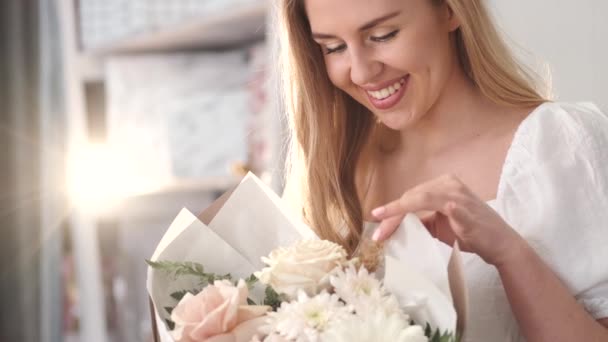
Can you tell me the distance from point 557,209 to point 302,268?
45 centimetres

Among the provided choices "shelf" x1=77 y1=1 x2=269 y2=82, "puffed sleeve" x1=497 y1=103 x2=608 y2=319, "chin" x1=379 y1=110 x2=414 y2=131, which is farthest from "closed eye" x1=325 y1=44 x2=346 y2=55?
"shelf" x1=77 y1=1 x2=269 y2=82

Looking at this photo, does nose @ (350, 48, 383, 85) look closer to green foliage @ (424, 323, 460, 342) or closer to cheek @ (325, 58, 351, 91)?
cheek @ (325, 58, 351, 91)

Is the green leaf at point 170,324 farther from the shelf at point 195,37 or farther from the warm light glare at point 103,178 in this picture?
the warm light glare at point 103,178

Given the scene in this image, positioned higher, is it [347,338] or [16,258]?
[347,338]

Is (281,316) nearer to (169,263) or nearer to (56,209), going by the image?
(169,263)

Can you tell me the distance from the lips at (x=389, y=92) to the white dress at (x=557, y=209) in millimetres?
188

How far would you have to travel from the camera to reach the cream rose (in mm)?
925

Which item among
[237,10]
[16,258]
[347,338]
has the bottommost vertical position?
[16,258]

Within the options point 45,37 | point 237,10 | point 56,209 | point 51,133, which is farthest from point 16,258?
point 237,10

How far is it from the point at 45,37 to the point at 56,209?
2.02ft

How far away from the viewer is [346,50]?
134 cm

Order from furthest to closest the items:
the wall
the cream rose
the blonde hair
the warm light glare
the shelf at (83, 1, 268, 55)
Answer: the warm light glare, the shelf at (83, 1, 268, 55), the wall, the blonde hair, the cream rose

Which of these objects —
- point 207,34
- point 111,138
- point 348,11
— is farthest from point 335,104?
point 111,138

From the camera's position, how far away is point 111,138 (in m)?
2.81
